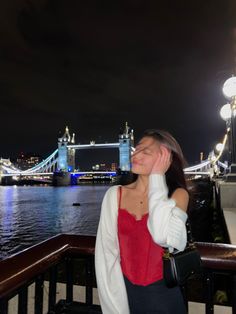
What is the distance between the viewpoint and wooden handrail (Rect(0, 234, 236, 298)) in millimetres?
1361

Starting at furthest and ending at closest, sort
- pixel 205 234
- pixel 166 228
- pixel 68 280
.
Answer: pixel 205 234, pixel 68 280, pixel 166 228

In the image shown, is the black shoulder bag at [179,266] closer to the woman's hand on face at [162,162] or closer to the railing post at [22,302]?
the woman's hand on face at [162,162]

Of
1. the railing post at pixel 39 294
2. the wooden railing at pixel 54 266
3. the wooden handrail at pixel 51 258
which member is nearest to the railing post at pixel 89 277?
the wooden railing at pixel 54 266

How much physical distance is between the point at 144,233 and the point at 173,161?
39cm

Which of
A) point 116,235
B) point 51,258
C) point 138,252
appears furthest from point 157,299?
point 51,258

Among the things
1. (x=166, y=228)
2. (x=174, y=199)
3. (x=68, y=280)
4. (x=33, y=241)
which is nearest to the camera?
(x=166, y=228)

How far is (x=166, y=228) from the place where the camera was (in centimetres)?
128

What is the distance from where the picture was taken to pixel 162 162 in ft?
4.79

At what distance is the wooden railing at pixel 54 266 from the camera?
138cm

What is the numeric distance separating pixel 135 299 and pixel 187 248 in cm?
36

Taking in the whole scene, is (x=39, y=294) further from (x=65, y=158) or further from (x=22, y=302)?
(x=65, y=158)

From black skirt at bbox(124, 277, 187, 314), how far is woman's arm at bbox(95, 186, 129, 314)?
0.20 ft

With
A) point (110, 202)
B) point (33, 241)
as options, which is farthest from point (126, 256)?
point (33, 241)

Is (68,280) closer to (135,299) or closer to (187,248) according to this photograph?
(135,299)
